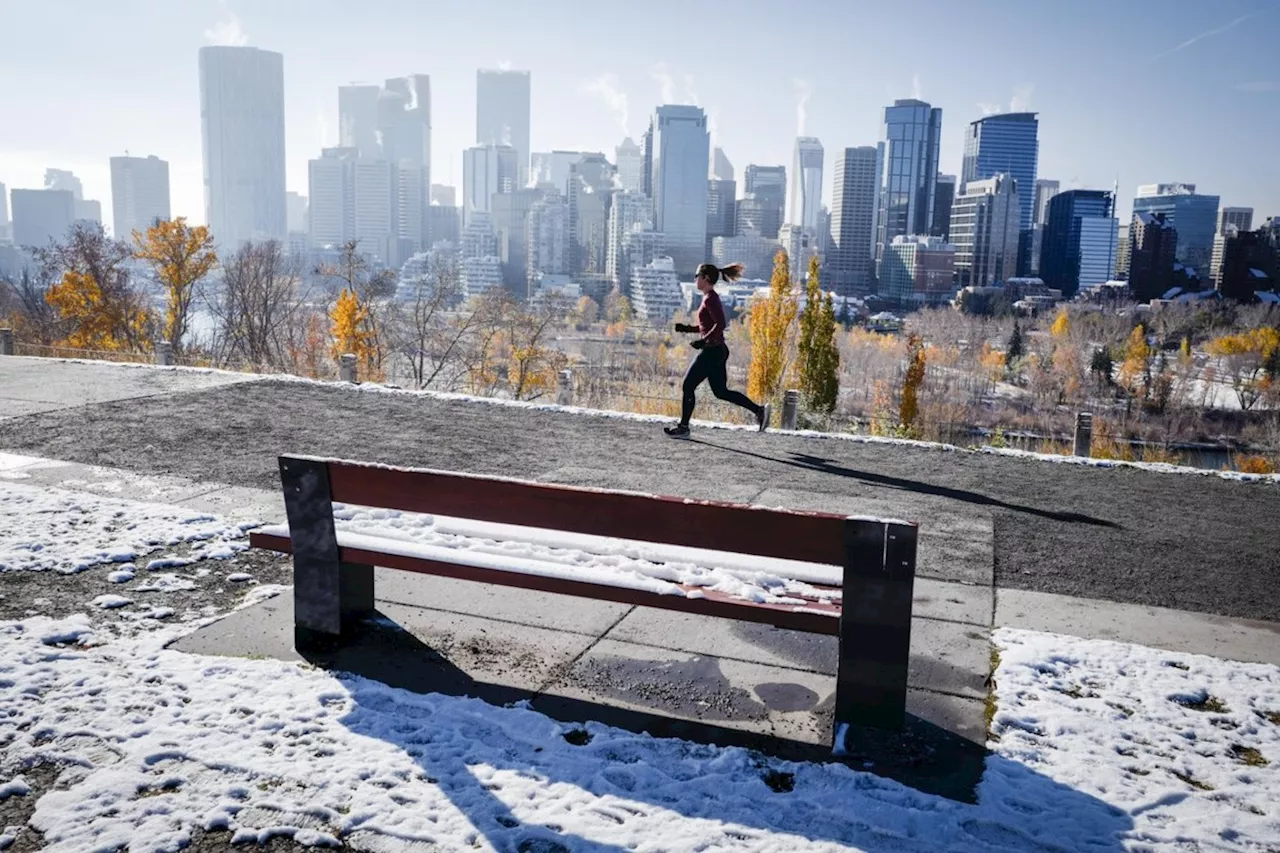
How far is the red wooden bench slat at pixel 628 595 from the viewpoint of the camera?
391 cm

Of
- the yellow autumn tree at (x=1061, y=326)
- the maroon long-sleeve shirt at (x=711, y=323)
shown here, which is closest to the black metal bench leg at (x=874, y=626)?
the maroon long-sleeve shirt at (x=711, y=323)

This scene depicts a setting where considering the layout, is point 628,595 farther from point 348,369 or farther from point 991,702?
point 348,369

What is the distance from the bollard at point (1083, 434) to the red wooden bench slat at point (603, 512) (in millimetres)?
9529

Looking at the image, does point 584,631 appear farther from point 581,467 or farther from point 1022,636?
point 581,467

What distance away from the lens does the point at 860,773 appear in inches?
141

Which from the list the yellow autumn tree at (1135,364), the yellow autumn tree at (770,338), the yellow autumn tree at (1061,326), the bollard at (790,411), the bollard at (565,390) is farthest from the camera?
the yellow autumn tree at (1061,326)

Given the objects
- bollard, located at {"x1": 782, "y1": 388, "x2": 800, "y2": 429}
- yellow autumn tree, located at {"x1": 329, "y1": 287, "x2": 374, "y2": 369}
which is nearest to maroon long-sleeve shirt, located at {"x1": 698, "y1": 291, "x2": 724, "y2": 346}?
bollard, located at {"x1": 782, "y1": 388, "x2": 800, "y2": 429}

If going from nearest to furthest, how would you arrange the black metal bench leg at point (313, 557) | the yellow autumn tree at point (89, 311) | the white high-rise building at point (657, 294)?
the black metal bench leg at point (313, 557) → the yellow autumn tree at point (89, 311) → the white high-rise building at point (657, 294)

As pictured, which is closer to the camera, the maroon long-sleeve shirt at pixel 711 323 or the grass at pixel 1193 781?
the grass at pixel 1193 781

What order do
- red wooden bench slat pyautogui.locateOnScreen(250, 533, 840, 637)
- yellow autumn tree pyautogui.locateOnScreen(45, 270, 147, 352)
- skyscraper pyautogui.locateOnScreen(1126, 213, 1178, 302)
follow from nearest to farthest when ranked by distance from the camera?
red wooden bench slat pyautogui.locateOnScreen(250, 533, 840, 637), yellow autumn tree pyautogui.locateOnScreen(45, 270, 147, 352), skyscraper pyautogui.locateOnScreen(1126, 213, 1178, 302)

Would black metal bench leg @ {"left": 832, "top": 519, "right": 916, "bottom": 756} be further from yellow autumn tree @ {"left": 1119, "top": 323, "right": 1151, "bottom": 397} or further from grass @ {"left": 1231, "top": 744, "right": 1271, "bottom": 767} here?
yellow autumn tree @ {"left": 1119, "top": 323, "right": 1151, "bottom": 397}

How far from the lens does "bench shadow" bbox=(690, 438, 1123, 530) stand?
25.9ft

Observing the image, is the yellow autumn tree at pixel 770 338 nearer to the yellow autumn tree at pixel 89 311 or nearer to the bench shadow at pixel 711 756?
the yellow autumn tree at pixel 89 311

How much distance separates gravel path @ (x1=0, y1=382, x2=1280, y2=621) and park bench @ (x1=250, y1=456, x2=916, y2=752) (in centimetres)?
267
